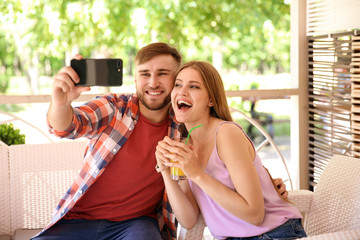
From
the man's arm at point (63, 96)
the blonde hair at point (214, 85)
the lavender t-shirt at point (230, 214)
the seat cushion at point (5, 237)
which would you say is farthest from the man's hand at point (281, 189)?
the seat cushion at point (5, 237)

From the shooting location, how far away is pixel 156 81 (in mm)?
2039

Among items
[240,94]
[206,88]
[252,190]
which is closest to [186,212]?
[252,190]

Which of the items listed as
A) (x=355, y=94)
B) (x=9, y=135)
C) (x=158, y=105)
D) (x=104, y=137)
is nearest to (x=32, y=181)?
(x=9, y=135)

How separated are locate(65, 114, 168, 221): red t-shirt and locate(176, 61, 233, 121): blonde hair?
35cm

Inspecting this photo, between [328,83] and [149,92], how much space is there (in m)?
1.52

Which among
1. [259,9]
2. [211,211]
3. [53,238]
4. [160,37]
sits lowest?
[53,238]

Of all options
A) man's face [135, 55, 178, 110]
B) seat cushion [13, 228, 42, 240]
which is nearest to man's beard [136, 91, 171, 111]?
man's face [135, 55, 178, 110]

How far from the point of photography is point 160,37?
793 centimetres

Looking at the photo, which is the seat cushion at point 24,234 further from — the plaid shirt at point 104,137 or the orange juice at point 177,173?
the orange juice at point 177,173

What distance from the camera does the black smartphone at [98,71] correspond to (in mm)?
1684

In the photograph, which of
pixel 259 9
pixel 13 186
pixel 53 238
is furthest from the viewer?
pixel 259 9

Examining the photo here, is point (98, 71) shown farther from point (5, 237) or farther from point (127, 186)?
point (5, 237)

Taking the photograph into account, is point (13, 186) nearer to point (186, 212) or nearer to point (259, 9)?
point (186, 212)

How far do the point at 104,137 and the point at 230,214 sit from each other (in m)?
0.63
